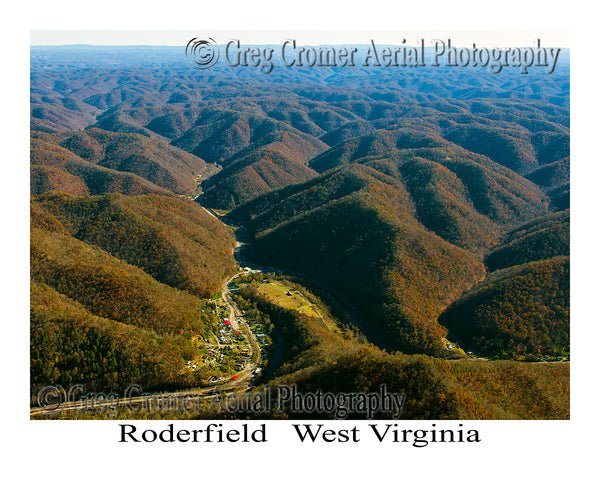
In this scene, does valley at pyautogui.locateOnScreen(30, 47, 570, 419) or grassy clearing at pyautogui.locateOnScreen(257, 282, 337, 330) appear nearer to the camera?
valley at pyautogui.locateOnScreen(30, 47, 570, 419)

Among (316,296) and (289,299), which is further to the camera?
(316,296)

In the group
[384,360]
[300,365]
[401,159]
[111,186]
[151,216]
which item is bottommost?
[300,365]

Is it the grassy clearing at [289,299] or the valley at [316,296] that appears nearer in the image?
the valley at [316,296]

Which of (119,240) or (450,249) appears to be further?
(450,249)

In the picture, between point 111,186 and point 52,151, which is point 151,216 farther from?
point 52,151

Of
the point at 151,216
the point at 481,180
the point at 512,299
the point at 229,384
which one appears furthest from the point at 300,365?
the point at 481,180

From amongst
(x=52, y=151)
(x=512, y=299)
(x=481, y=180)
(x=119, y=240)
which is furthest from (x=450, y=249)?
(x=52, y=151)

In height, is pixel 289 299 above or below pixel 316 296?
below

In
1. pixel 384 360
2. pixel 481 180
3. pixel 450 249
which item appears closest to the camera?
pixel 384 360

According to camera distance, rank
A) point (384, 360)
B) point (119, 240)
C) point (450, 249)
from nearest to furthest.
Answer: point (384, 360), point (119, 240), point (450, 249)

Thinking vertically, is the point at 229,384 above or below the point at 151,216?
below
